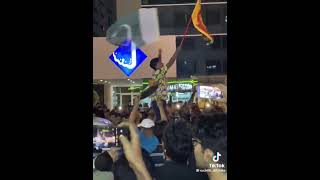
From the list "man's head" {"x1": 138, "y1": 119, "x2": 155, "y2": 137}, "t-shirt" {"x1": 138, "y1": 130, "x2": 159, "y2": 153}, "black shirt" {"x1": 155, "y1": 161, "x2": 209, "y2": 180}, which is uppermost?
"man's head" {"x1": 138, "y1": 119, "x2": 155, "y2": 137}

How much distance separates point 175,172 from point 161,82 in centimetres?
110

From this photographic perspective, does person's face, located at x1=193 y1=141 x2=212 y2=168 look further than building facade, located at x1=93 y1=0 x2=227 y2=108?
Yes

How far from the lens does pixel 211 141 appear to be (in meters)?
6.74

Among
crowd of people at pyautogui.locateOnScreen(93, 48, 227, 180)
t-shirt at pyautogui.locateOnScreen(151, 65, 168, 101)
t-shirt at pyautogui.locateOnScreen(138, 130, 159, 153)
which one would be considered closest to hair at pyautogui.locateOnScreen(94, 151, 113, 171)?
crowd of people at pyautogui.locateOnScreen(93, 48, 227, 180)

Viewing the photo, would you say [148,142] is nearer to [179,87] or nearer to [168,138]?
[168,138]

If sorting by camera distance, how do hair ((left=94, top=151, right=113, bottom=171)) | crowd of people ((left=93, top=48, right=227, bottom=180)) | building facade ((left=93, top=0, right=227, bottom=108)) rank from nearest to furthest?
building facade ((left=93, top=0, right=227, bottom=108)), crowd of people ((left=93, top=48, right=227, bottom=180)), hair ((left=94, top=151, right=113, bottom=171))

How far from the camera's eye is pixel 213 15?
661 cm

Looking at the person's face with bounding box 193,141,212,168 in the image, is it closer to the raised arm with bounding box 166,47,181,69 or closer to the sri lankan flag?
the raised arm with bounding box 166,47,181,69

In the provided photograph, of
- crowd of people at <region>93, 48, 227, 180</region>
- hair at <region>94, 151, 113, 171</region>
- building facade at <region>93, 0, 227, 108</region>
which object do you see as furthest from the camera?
hair at <region>94, 151, 113, 171</region>

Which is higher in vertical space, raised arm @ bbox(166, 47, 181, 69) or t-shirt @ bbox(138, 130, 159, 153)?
raised arm @ bbox(166, 47, 181, 69)

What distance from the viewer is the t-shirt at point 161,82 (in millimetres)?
6789

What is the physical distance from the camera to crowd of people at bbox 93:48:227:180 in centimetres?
675
